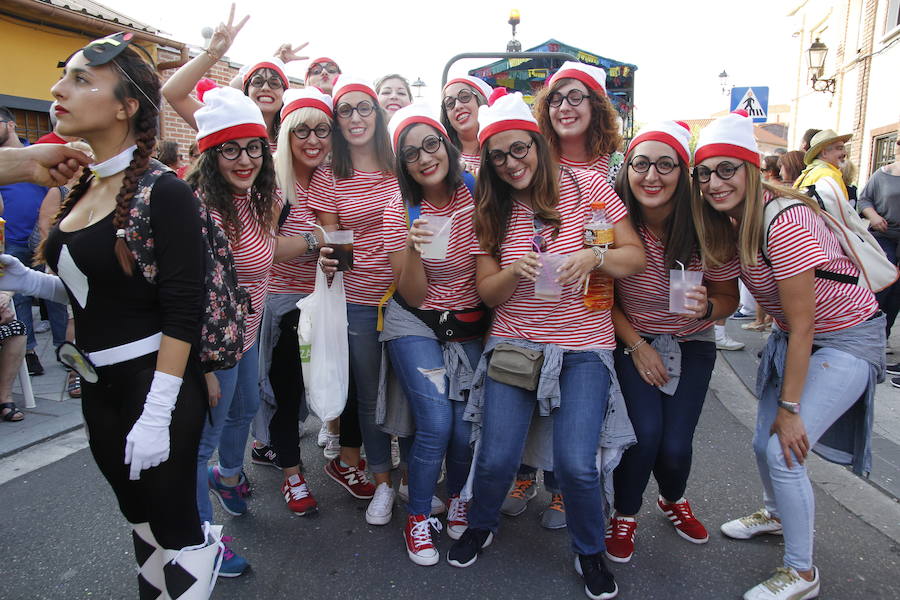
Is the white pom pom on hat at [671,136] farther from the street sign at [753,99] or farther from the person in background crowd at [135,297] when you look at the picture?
the street sign at [753,99]

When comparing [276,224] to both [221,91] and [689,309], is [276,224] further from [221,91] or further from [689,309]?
[689,309]

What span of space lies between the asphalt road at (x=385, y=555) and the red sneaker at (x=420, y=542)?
43 millimetres

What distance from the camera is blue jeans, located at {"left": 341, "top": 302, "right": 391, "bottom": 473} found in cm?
310

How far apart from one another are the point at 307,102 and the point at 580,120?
4.68ft

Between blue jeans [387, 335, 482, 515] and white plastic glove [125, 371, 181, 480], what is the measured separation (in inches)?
48.7

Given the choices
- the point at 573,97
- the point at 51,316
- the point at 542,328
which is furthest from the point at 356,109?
the point at 51,316

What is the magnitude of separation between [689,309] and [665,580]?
121 cm

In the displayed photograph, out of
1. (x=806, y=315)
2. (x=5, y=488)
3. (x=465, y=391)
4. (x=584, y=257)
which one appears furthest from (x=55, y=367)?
(x=806, y=315)

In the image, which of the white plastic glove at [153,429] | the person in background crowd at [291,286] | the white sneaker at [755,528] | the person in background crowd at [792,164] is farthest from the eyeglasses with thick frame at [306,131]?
the person in background crowd at [792,164]

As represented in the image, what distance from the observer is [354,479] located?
136 inches

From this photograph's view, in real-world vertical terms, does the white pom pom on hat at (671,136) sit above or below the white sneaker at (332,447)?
above

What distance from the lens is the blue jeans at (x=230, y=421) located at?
2.52 meters

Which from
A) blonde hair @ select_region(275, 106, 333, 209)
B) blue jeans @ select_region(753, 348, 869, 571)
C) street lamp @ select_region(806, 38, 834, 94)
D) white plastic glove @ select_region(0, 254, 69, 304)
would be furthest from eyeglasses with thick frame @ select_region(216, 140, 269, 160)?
street lamp @ select_region(806, 38, 834, 94)

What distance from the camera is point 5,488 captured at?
11.4 ft
